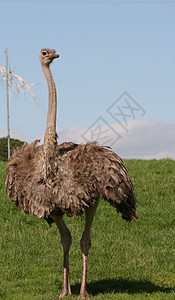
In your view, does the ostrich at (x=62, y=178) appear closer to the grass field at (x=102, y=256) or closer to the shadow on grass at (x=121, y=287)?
the shadow on grass at (x=121, y=287)

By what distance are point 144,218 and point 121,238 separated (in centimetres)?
196

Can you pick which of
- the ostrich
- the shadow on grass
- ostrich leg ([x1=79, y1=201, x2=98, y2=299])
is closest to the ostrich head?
the ostrich

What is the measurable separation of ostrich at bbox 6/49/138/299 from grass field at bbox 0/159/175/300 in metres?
0.80

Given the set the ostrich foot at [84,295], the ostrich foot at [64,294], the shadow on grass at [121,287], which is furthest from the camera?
the shadow on grass at [121,287]

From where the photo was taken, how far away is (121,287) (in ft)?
25.8

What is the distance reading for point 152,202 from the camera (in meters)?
13.9

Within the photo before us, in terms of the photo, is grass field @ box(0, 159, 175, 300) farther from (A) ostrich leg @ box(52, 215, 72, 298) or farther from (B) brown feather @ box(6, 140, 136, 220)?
Answer: (B) brown feather @ box(6, 140, 136, 220)

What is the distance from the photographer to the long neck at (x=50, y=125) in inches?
262

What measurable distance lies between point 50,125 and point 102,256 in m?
3.47

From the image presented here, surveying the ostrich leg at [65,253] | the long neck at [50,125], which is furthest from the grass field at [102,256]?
the long neck at [50,125]

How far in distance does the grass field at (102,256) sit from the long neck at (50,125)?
2.01 metres

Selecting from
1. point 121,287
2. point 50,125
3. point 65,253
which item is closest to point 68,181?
point 50,125

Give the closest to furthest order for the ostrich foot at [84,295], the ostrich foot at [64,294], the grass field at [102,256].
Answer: the ostrich foot at [84,295] → the ostrich foot at [64,294] → the grass field at [102,256]

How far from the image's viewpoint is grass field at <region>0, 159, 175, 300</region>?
25.5ft
